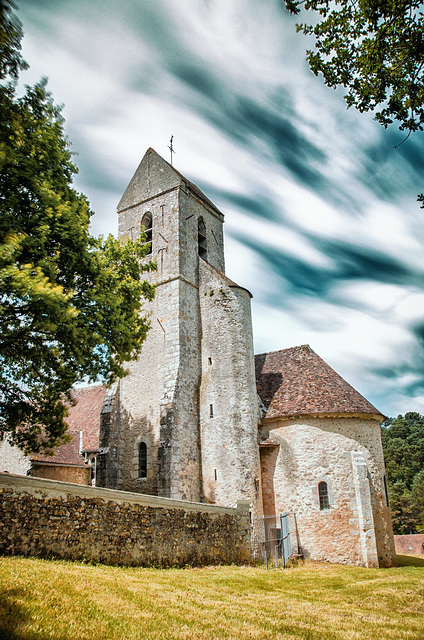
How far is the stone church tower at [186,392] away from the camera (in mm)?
19125

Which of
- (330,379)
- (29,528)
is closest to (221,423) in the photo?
(330,379)

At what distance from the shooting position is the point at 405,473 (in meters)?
66.6

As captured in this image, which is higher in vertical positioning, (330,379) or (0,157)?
(330,379)

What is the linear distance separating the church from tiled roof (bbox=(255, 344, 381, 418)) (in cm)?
6

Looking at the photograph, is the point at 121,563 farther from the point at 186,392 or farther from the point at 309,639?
the point at 186,392

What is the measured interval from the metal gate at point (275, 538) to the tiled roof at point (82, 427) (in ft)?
31.8

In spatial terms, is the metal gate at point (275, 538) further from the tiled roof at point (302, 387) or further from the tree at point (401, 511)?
the tree at point (401, 511)

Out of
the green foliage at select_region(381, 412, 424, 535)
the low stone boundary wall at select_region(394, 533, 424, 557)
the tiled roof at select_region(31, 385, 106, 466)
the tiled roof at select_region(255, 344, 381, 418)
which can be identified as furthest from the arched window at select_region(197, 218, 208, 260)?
the green foliage at select_region(381, 412, 424, 535)

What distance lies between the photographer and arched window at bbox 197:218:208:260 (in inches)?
993

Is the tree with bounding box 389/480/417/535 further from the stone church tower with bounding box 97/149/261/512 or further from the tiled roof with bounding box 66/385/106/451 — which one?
the stone church tower with bounding box 97/149/261/512

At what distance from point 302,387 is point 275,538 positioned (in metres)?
6.40

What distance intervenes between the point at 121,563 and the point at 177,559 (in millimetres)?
2303

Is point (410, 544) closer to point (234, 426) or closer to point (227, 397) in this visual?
point (234, 426)

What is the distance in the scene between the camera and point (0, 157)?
3.66m
